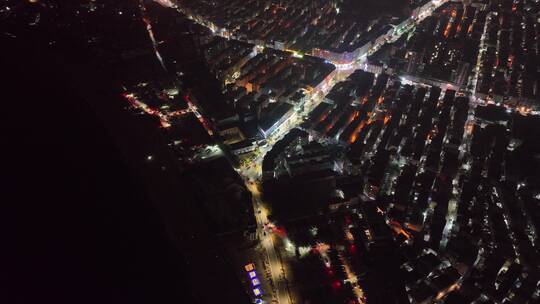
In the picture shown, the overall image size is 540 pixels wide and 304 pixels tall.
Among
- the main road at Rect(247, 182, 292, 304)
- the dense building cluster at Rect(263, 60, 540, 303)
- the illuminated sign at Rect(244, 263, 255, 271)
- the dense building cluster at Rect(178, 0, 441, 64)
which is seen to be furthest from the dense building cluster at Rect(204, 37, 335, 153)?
the illuminated sign at Rect(244, 263, 255, 271)

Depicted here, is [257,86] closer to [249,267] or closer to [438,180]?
[438,180]

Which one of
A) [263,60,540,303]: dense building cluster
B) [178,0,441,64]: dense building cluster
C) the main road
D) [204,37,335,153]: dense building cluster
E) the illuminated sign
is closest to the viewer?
the main road

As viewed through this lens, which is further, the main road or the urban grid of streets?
the urban grid of streets

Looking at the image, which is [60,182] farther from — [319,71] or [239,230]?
[319,71]

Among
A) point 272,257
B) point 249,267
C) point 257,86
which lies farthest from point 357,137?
point 249,267

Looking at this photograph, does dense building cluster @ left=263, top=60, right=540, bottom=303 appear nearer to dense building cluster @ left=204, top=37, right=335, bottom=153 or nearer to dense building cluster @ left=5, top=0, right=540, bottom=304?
dense building cluster @ left=5, top=0, right=540, bottom=304

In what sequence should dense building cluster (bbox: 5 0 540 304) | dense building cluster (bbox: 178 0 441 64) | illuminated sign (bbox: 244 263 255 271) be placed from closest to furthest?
illuminated sign (bbox: 244 263 255 271)
dense building cluster (bbox: 5 0 540 304)
dense building cluster (bbox: 178 0 441 64)

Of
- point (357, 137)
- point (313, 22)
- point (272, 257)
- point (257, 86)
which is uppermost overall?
point (313, 22)

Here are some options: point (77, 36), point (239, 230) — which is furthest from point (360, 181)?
point (77, 36)
